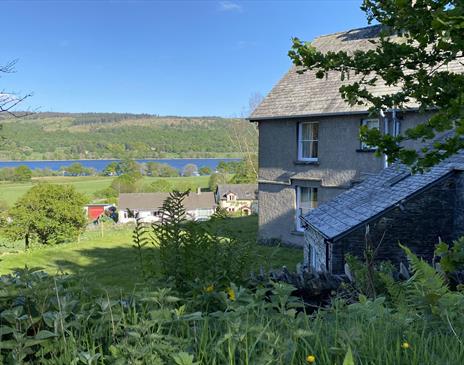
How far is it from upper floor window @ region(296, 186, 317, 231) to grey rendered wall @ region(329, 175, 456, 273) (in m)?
8.48

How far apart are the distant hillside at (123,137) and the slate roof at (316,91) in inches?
4545

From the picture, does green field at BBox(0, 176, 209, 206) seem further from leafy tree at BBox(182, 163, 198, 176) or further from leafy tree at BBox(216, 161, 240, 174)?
leafy tree at BBox(182, 163, 198, 176)

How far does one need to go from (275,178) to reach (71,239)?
18747 millimetres

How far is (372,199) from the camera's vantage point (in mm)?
10898

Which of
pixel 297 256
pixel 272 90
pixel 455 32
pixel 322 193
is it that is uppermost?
pixel 272 90

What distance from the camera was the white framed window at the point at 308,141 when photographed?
18.0 meters

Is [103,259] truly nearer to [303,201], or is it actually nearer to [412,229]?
[303,201]

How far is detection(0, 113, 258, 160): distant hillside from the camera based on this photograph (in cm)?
14088

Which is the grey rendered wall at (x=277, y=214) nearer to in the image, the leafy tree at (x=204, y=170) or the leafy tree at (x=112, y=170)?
the leafy tree at (x=112, y=170)

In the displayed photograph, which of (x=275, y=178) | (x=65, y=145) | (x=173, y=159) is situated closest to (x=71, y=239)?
(x=275, y=178)

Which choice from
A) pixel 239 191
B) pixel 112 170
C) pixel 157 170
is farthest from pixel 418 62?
pixel 112 170

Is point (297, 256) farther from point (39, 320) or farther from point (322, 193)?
point (39, 320)

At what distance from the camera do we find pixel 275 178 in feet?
64.2

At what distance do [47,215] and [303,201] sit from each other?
2044cm
